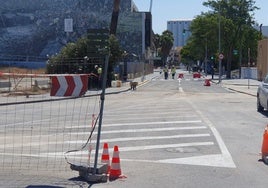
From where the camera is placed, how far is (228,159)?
11289 millimetres

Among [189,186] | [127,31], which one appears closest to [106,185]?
[189,186]

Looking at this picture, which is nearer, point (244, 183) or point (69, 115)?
point (244, 183)

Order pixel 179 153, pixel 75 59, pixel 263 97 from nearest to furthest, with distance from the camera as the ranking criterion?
1. pixel 179 153
2. pixel 263 97
3. pixel 75 59

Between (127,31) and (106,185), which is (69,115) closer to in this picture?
(106,185)

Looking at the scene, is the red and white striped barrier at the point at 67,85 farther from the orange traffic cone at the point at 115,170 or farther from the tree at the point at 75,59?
the tree at the point at 75,59

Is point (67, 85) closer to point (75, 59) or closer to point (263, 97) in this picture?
point (263, 97)

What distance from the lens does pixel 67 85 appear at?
10188 millimetres

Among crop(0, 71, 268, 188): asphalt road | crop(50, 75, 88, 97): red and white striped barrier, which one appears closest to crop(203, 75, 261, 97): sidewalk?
crop(0, 71, 268, 188): asphalt road

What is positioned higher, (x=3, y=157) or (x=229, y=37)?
(x=229, y=37)

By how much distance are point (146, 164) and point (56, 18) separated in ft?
335

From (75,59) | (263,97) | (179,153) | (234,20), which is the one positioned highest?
(234,20)

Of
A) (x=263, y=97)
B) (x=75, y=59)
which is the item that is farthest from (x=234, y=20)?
(x=263, y=97)

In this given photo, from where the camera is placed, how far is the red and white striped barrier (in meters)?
10.2

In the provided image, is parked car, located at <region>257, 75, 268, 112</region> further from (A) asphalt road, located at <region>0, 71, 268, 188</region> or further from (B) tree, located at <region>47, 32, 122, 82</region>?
(B) tree, located at <region>47, 32, 122, 82</region>
